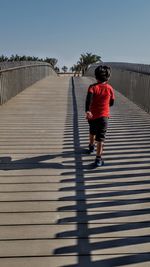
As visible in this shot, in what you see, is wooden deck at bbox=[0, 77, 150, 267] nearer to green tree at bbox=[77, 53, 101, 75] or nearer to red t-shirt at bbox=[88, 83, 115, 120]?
red t-shirt at bbox=[88, 83, 115, 120]

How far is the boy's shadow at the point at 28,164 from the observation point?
18.1 feet

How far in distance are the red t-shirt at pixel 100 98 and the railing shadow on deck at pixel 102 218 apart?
2.37 feet

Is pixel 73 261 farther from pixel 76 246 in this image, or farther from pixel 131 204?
pixel 131 204

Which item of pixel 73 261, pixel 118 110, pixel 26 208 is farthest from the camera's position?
pixel 118 110

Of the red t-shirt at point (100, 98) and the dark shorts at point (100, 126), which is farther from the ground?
the red t-shirt at point (100, 98)

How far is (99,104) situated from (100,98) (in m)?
0.09

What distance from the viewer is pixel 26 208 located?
159 inches

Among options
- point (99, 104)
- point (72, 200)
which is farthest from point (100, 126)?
point (72, 200)

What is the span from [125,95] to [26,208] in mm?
11782

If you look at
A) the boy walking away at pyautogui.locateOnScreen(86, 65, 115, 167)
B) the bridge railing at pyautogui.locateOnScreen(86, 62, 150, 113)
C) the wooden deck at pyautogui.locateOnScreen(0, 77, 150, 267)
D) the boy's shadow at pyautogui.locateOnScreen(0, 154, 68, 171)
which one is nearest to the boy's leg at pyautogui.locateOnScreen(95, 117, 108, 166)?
the boy walking away at pyautogui.locateOnScreen(86, 65, 115, 167)

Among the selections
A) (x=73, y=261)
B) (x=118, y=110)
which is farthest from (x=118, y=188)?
(x=118, y=110)

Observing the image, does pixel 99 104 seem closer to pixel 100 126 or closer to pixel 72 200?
pixel 100 126

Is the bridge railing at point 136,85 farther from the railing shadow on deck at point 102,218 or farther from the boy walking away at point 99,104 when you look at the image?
the railing shadow on deck at point 102,218

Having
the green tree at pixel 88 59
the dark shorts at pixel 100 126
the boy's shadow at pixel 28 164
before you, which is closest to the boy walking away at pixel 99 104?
the dark shorts at pixel 100 126
